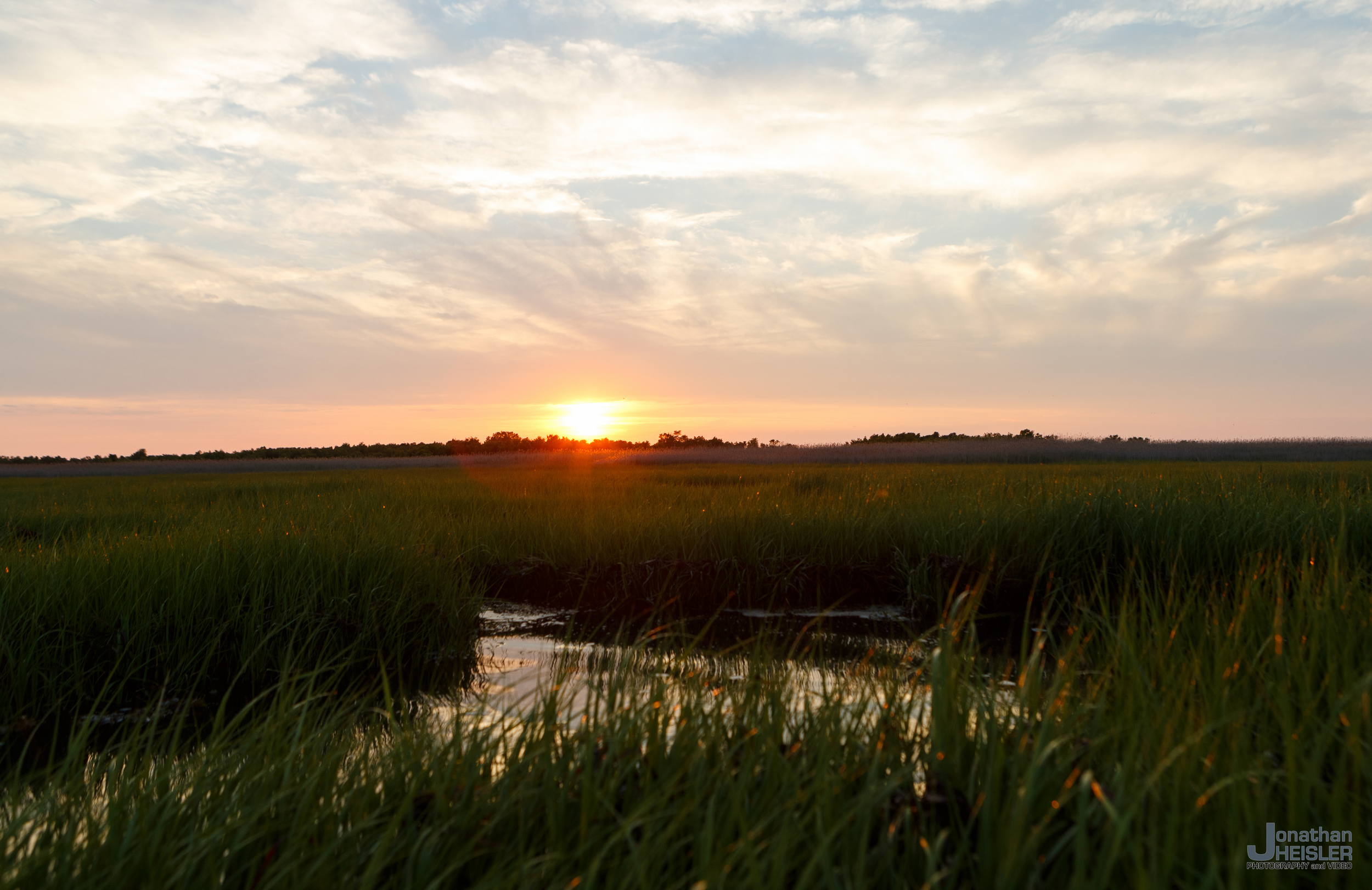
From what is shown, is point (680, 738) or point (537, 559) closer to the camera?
point (680, 738)

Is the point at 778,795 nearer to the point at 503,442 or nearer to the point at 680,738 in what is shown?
the point at 680,738

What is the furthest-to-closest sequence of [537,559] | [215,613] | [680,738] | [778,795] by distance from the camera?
[537,559] → [215,613] → [680,738] → [778,795]

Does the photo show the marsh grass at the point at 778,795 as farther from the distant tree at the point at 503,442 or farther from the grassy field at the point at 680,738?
the distant tree at the point at 503,442

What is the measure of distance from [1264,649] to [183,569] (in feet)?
17.1

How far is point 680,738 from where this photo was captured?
190 cm

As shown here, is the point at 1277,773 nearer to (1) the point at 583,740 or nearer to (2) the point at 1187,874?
(2) the point at 1187,874

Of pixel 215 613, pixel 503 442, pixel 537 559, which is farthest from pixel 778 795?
pixel 503 442

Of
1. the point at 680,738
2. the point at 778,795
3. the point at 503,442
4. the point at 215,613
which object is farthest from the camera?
the point at 503,442

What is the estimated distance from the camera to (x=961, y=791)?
1.72 metres

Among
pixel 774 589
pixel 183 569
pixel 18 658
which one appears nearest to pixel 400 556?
pixel 183 569

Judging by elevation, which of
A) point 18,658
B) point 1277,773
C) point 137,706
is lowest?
point 137,706

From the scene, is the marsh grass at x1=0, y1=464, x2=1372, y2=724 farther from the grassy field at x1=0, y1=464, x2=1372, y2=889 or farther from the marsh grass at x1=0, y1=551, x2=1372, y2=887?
the marsh grass at x1=0, y1=551, x2=1372, y2=887

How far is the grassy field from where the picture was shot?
1.46 metres

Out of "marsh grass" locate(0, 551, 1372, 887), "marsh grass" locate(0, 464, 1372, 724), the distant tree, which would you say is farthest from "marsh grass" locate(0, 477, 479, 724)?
the distant tree
